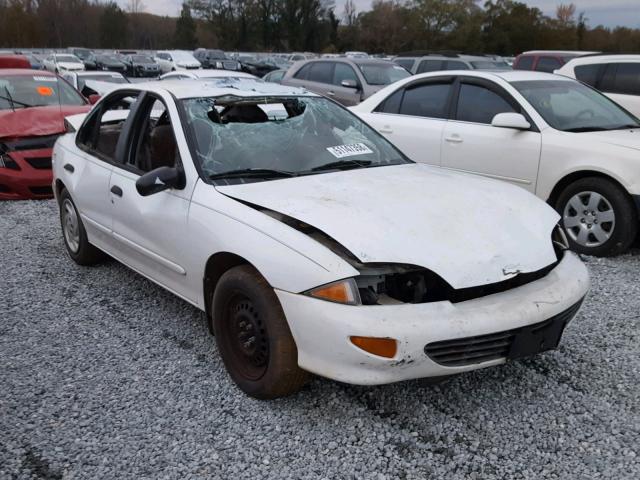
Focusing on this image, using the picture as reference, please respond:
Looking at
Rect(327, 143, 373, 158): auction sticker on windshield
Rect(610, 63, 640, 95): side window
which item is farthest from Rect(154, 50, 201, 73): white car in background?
Rect(327, 143, 373, 158): auction sticker on windshield

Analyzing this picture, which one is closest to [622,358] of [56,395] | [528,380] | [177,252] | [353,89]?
[528,380]

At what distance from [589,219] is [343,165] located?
2714 mm

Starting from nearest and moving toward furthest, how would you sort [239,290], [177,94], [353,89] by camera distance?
[239,290] → [177,94] → [353,89]

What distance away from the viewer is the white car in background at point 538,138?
5055 millimetres

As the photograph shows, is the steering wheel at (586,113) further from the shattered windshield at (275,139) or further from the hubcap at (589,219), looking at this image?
the shattered windshield at (275,139)

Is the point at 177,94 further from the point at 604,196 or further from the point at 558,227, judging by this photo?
the point at 604,196

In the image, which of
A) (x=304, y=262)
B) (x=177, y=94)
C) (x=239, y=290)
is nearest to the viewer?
(x=304, y=262)

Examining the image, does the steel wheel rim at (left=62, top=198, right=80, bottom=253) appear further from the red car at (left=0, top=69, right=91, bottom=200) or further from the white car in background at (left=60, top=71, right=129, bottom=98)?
the white car in background at (left=60, top=71, right=129, bottom=98)

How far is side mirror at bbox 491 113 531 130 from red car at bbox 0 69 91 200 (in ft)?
17.3

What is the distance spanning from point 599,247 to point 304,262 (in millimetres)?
3513

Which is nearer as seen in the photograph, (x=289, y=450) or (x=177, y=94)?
(x=289, y=450)

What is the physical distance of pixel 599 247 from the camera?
16.8 ft

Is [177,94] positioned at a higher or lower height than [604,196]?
higher

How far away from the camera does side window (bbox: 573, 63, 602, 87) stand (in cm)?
850
